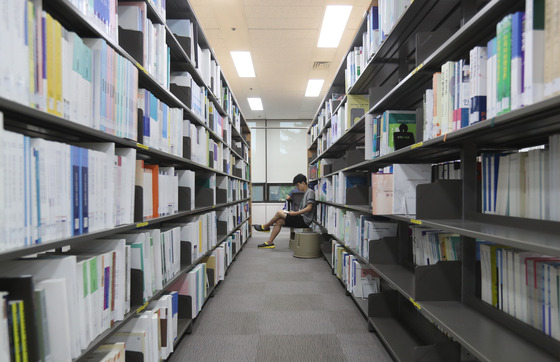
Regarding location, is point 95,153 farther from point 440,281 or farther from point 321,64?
point 321,64

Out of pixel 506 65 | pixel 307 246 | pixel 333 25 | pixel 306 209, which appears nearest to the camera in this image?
pixel 506 65

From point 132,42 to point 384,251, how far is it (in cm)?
195

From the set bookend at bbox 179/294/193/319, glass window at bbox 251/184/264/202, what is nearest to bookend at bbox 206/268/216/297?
bookend at bbox 179/294/193/319

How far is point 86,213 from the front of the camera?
104 centimetres

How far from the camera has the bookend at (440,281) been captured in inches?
54.4

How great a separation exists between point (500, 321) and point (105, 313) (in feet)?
4.79

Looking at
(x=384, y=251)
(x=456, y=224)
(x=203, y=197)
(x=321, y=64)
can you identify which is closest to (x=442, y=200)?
(x=456, y=224)

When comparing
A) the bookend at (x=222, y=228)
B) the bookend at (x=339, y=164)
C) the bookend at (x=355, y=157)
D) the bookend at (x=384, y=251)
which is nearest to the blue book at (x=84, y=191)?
the bookend at (x=384, y=251)

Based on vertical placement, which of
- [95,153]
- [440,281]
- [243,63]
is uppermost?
[243,63]

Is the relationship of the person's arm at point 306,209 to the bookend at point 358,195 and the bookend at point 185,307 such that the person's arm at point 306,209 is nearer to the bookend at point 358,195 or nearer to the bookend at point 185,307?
the bookend at point 358,195

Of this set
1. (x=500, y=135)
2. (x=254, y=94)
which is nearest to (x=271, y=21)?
(x=254, y=94)

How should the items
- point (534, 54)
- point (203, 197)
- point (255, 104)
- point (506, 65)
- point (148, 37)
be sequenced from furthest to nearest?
point (255, 104) < point (203, 197) < point (148, 37) < point (506, 65) < point (534, 54)

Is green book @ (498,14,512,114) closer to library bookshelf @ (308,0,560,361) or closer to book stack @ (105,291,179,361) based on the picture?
library bookshelf @ (308,0,560,361)

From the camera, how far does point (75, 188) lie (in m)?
0.98
